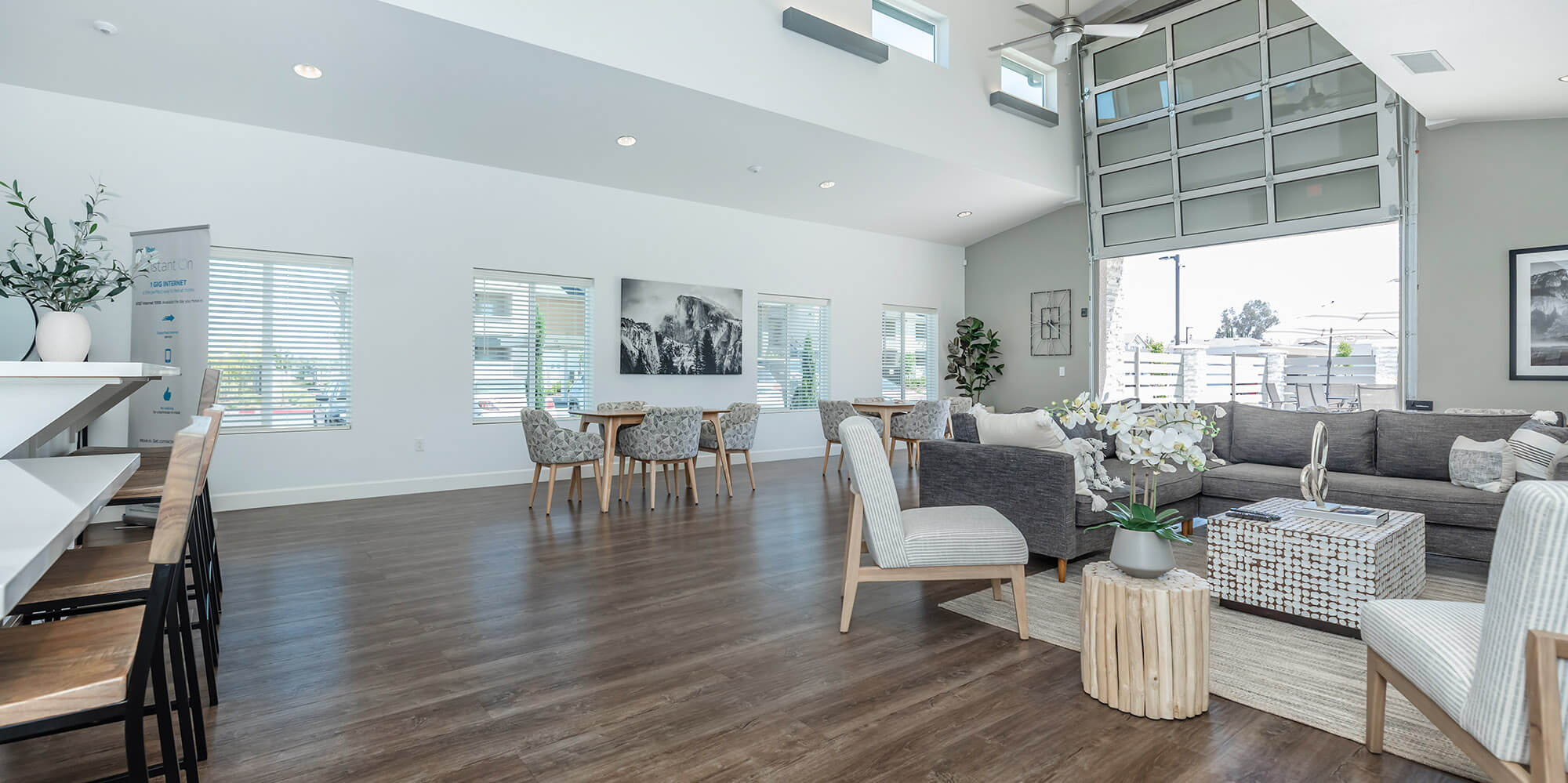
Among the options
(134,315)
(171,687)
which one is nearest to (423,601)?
(171,687)

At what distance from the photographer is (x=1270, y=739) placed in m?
2.12

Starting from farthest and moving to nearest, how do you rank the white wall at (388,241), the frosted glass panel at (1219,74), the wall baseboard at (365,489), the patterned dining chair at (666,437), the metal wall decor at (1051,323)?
1. the metal wall decor at (1051,323)
2. the frosted glass panel at (1219,74)
3. the patterned dining chair at (666,437)
4. the wall baseboard at (365,489)
5. the white wall at (388,241)

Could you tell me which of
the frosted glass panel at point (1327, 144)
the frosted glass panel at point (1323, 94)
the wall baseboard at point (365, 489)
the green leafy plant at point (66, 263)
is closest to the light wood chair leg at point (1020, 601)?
the wall baseboard at point (365, 489)

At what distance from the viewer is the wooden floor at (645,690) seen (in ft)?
6.51

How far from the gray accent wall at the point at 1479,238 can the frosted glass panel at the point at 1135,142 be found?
7.66ft

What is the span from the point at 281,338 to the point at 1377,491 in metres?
7.59

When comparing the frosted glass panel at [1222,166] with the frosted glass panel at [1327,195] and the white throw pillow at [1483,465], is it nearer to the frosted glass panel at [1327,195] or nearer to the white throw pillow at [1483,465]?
the frosted glass panel at [1327,195]

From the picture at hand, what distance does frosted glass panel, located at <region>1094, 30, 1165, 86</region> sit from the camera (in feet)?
26.9

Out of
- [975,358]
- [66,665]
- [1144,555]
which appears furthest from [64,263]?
[975,358]

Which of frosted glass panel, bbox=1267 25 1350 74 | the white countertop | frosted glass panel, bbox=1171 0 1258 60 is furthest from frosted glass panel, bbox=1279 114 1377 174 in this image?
the white countertop

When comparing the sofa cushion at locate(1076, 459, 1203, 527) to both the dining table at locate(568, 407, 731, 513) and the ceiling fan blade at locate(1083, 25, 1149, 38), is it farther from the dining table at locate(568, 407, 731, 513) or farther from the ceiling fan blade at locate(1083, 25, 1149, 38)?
the ceiling fan blade at locate(1083, 25, 1149, 38)

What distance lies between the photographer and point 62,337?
2.63 metres

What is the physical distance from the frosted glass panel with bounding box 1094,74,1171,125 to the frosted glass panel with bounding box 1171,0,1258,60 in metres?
0.35

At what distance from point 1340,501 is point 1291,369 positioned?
5983 millimetres
